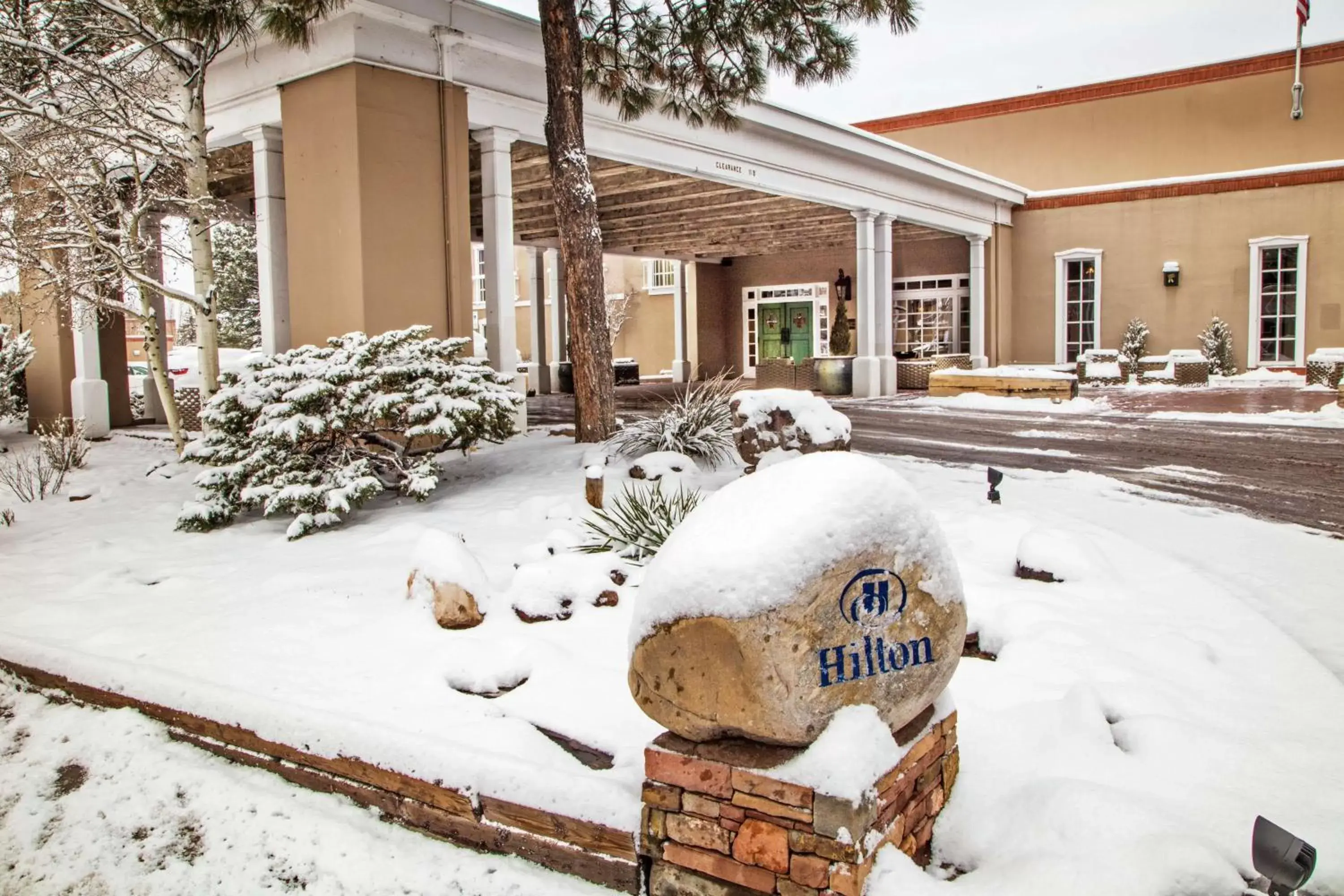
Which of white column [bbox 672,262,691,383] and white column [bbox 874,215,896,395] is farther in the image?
white column [bbox 672,262,691,383]

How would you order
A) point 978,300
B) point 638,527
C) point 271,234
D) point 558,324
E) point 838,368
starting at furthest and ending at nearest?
point 558,324, point 978,300, point 838,368, point 271,234, point 638,527

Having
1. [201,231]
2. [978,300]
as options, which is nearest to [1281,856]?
[201,231]

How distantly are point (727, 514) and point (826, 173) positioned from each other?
494 inches

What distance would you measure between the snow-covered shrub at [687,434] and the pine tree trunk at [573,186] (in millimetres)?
698

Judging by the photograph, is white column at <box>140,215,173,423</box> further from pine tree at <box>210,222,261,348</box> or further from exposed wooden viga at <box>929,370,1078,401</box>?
exposed wooden viga at <box>929,370,1078,401</box>

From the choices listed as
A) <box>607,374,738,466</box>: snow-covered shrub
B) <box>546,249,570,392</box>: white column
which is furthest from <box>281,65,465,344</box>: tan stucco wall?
<box>546,249,570,392</box>: white column

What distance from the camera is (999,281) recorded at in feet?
62.6

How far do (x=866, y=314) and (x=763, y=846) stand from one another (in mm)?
14315

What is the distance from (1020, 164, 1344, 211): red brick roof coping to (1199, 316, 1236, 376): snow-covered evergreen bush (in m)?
2.57

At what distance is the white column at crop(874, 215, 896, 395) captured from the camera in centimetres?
1587

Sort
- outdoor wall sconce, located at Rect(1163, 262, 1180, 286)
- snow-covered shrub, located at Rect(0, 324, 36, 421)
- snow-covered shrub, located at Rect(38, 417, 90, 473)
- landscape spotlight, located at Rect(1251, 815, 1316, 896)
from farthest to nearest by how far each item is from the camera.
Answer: outdoor wall sconce, located at Rect(1163, 262, 1180, 286), snow-covered shrub, located at Rect(0, 324, 36, 421), snow-covered shrub, located at Rect(38, 417, 90, 473), landscape spotlight, located at Rect(1251, 815, 1316, 896)

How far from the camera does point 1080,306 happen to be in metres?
18.9

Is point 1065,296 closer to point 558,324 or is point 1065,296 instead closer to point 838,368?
point 838,368

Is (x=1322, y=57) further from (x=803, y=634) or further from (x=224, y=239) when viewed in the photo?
(x=224, y=239)
